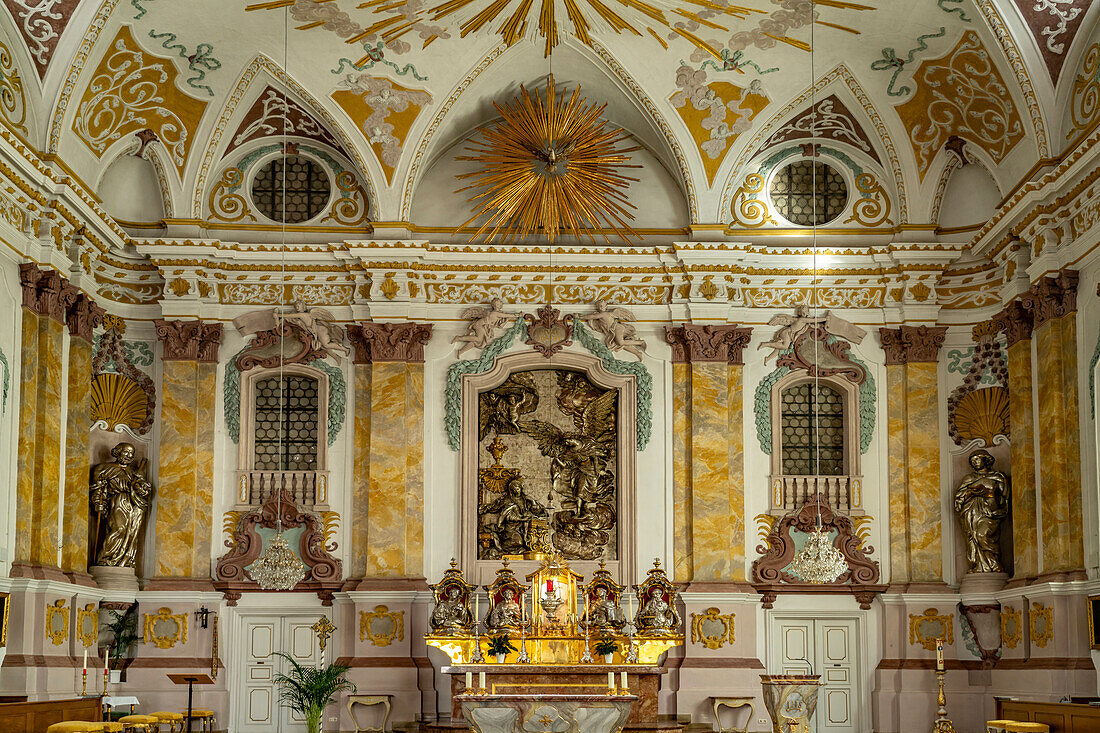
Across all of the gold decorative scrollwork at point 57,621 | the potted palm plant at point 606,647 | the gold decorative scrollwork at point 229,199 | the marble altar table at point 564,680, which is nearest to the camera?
the gold decorative scrollwork at point 57,621

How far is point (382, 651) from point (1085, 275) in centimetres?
1000

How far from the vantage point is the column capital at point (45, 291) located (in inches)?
648

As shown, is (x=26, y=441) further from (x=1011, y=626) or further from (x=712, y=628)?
(x=1011, y=626)

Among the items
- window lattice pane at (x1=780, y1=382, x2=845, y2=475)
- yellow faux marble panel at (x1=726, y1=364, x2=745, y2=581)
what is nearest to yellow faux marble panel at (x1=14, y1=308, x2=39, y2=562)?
yellow faux marble panel at (x1=726, y1=364, x2=745, y2=581)

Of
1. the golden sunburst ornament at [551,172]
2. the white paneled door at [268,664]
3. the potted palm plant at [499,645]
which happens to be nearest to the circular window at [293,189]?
the golden sunburst ornament at [551,172]

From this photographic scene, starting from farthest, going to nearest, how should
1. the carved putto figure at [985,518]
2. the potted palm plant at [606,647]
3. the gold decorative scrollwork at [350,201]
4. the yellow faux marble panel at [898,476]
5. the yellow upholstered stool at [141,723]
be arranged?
the gold decorative scrollwork at [350,201] → the yellow faux marble panel at [898,476] → the carved putto figure at [985,518] → the potted palm plant at [606,647] → the yellow upholstered stool at [141,723]

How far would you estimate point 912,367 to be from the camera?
64.5 feet

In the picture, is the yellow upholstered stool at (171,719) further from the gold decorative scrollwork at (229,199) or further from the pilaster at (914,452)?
the pilaster at (914,452)

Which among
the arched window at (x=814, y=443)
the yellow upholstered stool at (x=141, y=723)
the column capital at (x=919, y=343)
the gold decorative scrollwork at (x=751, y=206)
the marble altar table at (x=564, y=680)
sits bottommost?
the yellow upholstered stool at (x=141, y=723)

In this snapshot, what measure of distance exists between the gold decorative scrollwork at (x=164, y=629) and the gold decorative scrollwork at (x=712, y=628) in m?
6.79

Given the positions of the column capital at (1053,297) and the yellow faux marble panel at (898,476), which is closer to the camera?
the column capital at (1053,297)

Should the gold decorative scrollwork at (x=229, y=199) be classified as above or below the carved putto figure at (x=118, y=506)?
above

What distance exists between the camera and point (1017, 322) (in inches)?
712

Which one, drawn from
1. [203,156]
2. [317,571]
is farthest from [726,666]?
[203,156]
